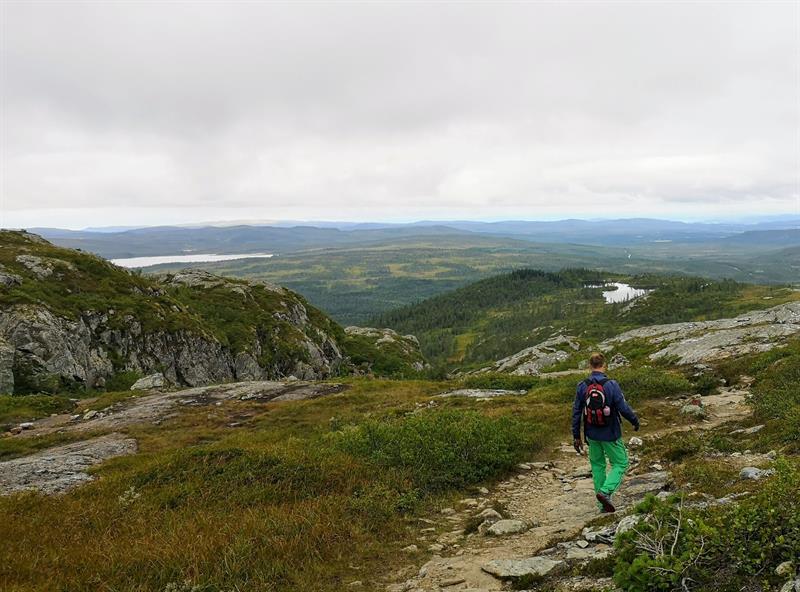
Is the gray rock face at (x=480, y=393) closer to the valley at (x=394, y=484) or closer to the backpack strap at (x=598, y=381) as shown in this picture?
the valley at (x=394, y=484)

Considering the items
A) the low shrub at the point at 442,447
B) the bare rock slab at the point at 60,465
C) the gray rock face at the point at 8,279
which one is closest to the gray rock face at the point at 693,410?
the low shrub at the point at 442,447

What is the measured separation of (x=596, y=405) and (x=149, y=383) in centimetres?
3973

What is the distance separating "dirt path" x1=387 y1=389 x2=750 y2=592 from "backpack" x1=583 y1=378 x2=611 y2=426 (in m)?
1.91

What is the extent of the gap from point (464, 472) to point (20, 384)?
3752 centimetres

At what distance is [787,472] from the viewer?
694cm

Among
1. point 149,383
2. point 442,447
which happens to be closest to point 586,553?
point 442,447

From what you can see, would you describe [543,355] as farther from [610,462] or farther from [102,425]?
[610,462]

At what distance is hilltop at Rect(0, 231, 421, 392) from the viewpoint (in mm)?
37094

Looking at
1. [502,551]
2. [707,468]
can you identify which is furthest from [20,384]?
[707,468]

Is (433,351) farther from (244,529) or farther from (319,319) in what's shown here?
(244,529)

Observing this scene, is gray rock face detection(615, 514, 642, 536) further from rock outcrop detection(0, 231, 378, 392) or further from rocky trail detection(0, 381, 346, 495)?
rock outcrop detection(0, 231, 378, 392)

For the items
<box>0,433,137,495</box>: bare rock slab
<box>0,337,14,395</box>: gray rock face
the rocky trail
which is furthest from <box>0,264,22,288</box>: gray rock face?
<box>0,433,137,495</box>: bare rock slab

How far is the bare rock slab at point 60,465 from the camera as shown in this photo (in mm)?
15328

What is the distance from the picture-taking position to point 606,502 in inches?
400
